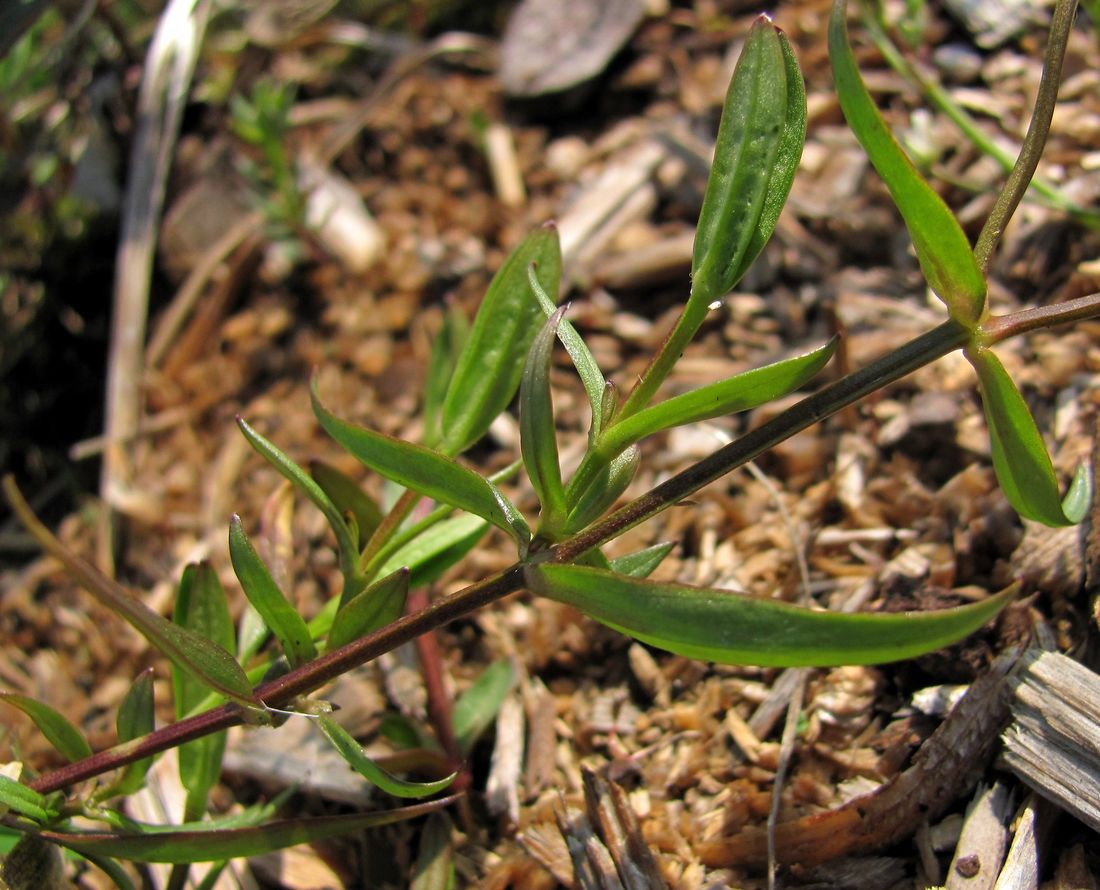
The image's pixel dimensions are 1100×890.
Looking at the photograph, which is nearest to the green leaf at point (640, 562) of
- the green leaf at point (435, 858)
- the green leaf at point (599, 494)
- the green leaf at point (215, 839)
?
the green leaf at point (599, 494)

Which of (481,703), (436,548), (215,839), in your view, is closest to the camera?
(215,839)

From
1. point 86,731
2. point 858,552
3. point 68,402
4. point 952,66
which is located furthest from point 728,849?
point 68,402

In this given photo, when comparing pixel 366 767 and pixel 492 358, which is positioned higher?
pixel 492 358

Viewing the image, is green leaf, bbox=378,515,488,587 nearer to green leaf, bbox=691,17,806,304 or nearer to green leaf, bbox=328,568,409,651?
green leaf, bbox=328,568,409,651

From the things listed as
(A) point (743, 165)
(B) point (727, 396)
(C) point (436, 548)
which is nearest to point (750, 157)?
(A) point (743, 165)

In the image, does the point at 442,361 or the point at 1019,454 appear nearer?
the point at 1019,454

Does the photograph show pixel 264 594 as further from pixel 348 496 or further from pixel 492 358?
pixel 492 358
